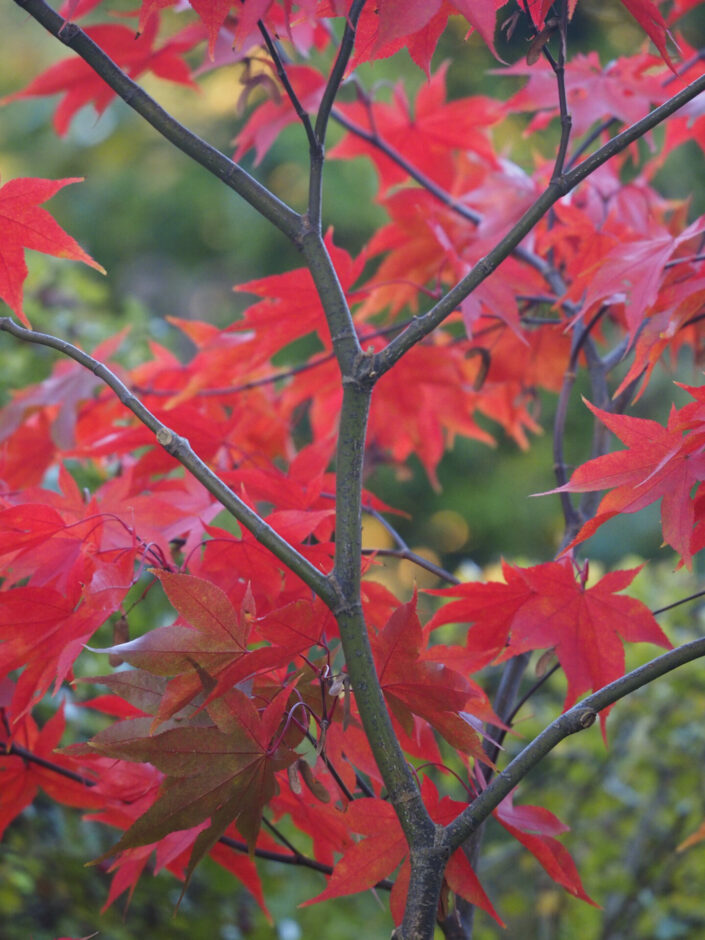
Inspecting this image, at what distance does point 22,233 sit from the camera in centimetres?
62

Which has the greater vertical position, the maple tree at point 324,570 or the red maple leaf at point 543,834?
the maple tree at point 324,570

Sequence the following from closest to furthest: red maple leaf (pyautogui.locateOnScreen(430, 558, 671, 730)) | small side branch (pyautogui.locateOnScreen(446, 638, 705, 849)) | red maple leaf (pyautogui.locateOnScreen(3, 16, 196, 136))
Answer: small side branch (pyautogui.locateOnScreen(446, 638, 705, 849)) < red maple leaf (pyautogui.locateOnScreen(430, 558, 671, 730)) < red maple leaf (pyautogui.locateOnScreen(3, 16, 196, 136))

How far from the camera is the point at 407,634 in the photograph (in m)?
0.55

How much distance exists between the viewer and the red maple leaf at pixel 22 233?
1.99ft

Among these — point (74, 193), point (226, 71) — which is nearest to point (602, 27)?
point (226, 71)

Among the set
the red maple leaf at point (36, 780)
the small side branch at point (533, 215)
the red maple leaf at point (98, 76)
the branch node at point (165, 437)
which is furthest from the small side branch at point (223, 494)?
the red maple leaf at point (98, 76)

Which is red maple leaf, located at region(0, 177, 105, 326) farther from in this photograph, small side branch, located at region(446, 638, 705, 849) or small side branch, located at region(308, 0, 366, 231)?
small side branch, located at region(446, 638, 705, 849)

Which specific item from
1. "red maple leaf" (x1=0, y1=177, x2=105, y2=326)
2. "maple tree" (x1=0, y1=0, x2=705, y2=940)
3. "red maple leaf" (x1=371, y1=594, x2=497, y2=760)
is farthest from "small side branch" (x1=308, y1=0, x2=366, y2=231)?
"red maple leaf" (x1=371, y1=594, x2=497, y2=760)

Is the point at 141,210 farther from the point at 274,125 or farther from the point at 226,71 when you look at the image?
the point at 274,125

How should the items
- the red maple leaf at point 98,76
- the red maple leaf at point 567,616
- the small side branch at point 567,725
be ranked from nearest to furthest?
the small side branch at point 567,725 < the red maple leaf at point 567,616 < the red maple leaf at point 98,76

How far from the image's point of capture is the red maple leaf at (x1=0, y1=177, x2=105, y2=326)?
61 cm

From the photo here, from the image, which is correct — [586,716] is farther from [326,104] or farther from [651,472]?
[326,104]

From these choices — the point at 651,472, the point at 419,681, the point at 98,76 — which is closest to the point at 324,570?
the point at 419,681

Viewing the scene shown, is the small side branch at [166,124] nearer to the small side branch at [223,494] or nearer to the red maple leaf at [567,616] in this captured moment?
the small side branch at [223,494]
